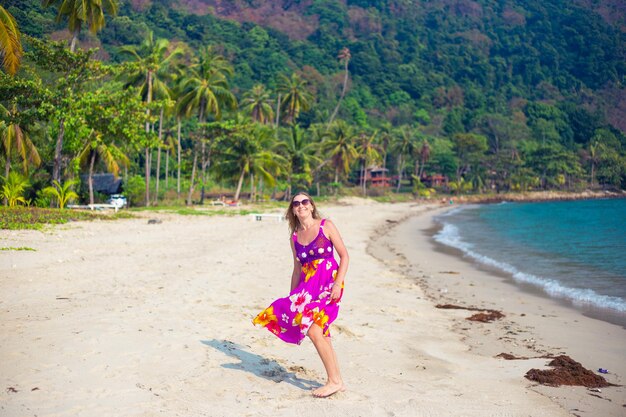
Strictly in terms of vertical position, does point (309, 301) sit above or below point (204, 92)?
below

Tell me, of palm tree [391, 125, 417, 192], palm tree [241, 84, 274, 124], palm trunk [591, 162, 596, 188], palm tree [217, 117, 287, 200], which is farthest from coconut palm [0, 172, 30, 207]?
palm trunk [591, 162, 596, 188]

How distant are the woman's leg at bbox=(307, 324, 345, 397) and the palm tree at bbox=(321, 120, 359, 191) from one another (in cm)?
5587

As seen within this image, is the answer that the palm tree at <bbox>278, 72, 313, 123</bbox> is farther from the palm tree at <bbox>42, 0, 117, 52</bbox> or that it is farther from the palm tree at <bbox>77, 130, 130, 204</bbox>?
the palm tree at <bbox>42, 0, 117, 52</bbox>

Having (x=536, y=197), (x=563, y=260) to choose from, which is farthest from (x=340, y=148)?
(x=563, y=260)

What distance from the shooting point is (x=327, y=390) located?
490 centimetres

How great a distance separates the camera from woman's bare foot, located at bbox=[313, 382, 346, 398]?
4.88m

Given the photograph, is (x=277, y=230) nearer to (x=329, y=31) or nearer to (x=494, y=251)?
(x=494, y=251)

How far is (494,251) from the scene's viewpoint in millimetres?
20766

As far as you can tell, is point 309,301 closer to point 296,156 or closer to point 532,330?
point 532,330

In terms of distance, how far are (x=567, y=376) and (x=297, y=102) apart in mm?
60054

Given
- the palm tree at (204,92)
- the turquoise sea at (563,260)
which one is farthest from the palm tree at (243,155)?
the turquoise sea at (563,260)

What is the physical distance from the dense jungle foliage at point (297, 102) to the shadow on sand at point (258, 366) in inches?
503

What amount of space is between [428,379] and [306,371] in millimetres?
1136

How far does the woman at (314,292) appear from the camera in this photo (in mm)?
4875
